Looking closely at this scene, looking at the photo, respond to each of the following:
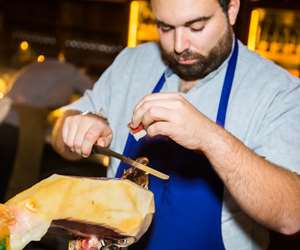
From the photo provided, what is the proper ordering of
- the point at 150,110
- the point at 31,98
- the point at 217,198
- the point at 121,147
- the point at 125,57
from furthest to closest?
the point at 31,98 < the point at 125,57 < the point at 121,147 < the point at 217,198 < the point at 150,110

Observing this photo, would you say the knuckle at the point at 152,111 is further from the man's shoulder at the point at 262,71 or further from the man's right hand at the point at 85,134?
the man's shoulder at the point at 262,71

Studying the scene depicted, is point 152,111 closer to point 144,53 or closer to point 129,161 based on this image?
point 129,161

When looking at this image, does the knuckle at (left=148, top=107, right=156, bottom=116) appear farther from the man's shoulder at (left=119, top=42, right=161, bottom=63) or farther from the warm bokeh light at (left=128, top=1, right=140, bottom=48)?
the warm bokeh light at (left=128, top=1, right=140, bottom=48)

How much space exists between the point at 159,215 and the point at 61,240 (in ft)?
0.88

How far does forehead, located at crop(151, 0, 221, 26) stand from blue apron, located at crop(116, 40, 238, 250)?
0.22 meters

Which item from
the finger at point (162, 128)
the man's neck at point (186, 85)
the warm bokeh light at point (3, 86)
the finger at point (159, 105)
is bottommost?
the warm bokeh light at point (3, 86)

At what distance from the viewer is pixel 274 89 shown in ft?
4.18

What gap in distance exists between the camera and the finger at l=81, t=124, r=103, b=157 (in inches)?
45.3

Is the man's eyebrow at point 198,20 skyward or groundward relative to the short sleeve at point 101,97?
skyward

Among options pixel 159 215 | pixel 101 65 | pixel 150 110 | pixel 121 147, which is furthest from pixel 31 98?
pixel 150 110

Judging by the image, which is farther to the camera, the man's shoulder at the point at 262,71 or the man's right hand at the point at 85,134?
the man's shoulder at the point at 262,71

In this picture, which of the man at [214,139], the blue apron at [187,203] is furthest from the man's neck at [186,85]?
the blue apron at [187,203]

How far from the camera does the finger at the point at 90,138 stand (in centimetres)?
115

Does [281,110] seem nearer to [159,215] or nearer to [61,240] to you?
[159,215]
